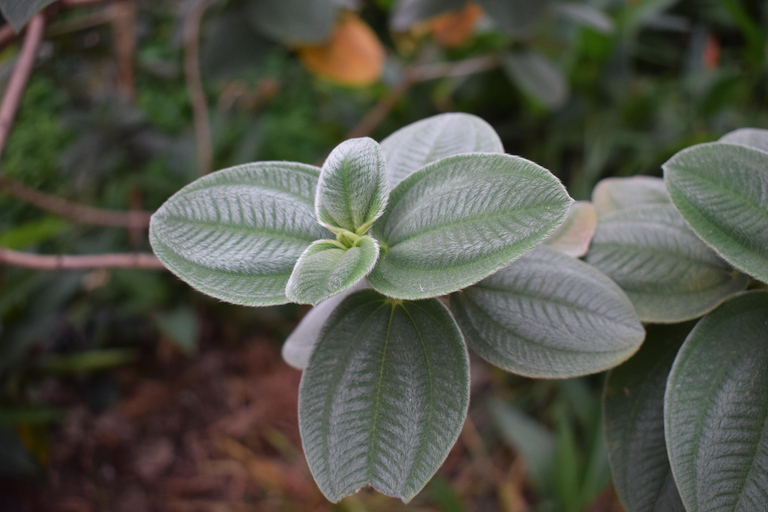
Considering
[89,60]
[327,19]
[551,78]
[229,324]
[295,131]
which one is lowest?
[229,324]

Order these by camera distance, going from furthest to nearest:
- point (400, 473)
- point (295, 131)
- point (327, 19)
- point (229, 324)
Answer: point (295, 131)
point (229, 324)
point (327, 19)
point (400, 473)

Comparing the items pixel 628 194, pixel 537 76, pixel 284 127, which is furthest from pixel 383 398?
pixel 284 127

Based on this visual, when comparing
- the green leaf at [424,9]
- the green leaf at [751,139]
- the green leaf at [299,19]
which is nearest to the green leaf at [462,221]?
the green leaf at [751,139]

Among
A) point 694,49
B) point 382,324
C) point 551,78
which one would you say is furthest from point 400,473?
point 694,49

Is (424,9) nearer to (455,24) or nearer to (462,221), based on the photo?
(455,24)

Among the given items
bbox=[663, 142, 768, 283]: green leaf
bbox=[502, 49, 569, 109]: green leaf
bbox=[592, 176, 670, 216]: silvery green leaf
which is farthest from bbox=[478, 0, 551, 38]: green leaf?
bbox=[663, 142, 768, 283]: green leaf

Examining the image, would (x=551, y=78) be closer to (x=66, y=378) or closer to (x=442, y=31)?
(x=442, y=31)

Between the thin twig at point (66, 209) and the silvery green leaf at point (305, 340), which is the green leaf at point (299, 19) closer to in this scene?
the thin twig at point (66, 209)

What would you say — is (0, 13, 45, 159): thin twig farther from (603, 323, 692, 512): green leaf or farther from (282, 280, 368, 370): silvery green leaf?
(603, 323, 692, 512): green leaf
